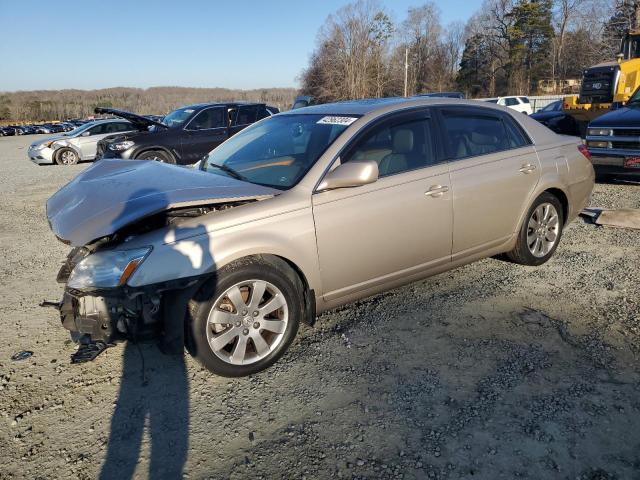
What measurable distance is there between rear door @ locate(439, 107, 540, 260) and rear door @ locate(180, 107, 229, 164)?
7.65 metres

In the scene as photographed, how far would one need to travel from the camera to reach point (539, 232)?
181 inches

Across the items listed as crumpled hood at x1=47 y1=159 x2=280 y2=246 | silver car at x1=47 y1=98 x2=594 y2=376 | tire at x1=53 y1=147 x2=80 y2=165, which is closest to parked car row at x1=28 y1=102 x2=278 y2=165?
tire at x1=53 y1=147 x2=80 y2=165

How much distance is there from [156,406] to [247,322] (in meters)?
0.71

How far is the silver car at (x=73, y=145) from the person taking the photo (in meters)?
16.3

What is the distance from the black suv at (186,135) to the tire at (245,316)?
7596 mm

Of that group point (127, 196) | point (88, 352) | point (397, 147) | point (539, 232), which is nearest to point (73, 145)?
point (127, 196)

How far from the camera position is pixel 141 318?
2770 mm

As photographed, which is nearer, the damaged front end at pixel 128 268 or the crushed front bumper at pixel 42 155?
the damaged front end at pixel 128 268

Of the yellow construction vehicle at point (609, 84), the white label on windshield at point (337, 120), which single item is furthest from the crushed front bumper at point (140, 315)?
the yellow construction vehicle at point (609, 84)

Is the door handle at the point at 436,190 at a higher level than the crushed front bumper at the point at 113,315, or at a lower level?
higher

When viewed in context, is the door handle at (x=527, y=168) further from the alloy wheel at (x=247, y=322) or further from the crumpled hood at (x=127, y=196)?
the alloy wheel at (x=247, y=322)

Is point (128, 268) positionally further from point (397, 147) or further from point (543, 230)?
point (543, 230)

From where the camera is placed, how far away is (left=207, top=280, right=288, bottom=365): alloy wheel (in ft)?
9.62

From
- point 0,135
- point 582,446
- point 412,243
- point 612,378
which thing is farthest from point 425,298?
point 0,135
